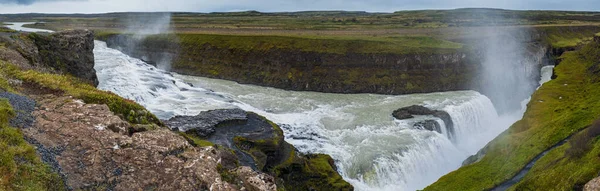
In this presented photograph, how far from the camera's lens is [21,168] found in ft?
34.1

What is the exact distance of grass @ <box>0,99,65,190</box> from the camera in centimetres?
988

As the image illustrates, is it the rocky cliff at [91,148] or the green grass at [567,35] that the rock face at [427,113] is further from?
the green grass at [567,35]

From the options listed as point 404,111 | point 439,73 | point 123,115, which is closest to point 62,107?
point 123,115

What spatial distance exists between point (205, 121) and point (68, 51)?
14365 mm

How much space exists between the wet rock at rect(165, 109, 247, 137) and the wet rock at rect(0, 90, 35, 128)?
840cm

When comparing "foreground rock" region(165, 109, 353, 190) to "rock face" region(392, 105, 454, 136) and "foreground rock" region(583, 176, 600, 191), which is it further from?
"rock face" region(392, 105, 454, 136)

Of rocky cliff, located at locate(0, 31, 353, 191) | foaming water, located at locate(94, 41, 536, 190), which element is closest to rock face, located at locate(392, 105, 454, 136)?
foaming water, located at locate(94, 41, 536, 190)

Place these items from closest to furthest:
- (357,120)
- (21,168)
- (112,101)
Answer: (21,168) < (112,101) < (357,120)

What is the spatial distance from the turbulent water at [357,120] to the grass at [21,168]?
19754mm

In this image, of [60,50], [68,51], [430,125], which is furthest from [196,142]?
[430,125]

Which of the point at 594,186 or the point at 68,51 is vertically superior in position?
the point at 68,51

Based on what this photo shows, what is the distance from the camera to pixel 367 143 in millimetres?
33031

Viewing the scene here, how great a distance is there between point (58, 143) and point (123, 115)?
321cm

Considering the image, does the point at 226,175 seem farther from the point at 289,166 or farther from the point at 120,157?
the point at 289,166
